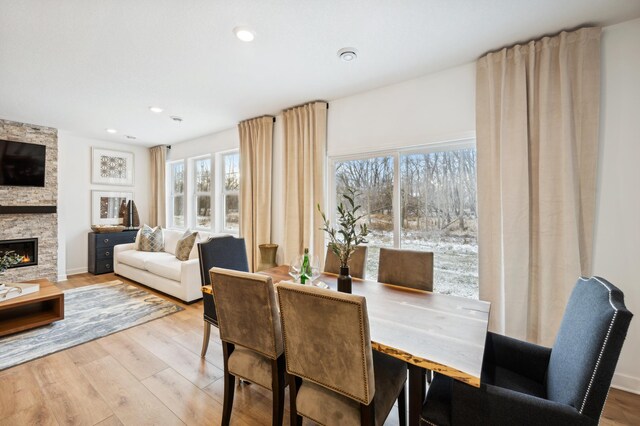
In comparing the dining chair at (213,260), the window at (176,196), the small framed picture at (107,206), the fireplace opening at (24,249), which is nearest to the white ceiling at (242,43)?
the dining chair at (213,260)

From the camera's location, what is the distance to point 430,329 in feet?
4.36

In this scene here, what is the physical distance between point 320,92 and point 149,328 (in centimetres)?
318

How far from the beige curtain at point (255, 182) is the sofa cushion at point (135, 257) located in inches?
61.6

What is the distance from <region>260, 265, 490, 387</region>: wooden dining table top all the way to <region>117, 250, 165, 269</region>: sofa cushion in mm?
3899

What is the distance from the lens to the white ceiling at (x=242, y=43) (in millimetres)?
1792

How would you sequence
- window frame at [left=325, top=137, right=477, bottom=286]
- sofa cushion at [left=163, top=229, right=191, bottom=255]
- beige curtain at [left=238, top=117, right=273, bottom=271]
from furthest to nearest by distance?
sofa cushion at [left=163, top=229, right=191, bottom=255] → beige curtain at [left=238, top=117, right=273, bottom=271] → window frame at [left=325, top=137, right=477, bottom=286]

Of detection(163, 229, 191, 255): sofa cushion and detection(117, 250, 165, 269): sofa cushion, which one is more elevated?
detection(163, 229, 191, 255): sofa cushion

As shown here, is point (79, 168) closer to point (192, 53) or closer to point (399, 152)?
point (192, 53)

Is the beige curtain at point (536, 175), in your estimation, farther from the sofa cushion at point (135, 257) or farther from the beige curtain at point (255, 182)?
the sofa cushion at point (135, 257)

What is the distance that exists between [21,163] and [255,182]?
360 cm

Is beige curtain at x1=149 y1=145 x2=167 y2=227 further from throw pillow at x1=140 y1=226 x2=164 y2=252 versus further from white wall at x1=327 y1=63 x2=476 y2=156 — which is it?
white wall at x1=327 y1=63 x2=476 y2=156

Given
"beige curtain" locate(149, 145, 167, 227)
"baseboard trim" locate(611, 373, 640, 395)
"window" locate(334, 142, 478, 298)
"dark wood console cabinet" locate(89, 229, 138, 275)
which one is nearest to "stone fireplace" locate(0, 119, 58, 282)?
"dark wood console cabinet" locate(89, 229, 138, 275)

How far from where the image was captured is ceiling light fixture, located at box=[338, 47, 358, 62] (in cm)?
225

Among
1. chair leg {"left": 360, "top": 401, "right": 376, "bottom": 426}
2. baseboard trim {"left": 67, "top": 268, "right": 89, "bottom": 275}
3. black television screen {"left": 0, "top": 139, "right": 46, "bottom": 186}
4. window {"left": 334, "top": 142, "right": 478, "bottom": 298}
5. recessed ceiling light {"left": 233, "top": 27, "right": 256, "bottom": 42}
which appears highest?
recessed ceiling light {"left": 233, "top": 27, "right": 256, "bottom": 42}
